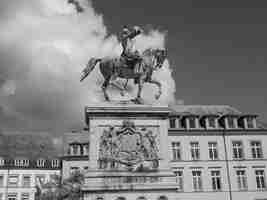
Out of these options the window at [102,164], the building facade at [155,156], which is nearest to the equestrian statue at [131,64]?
the building facade at [155,156]

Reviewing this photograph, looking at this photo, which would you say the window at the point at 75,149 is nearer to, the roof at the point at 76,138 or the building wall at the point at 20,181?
the roof at the point at 76,138

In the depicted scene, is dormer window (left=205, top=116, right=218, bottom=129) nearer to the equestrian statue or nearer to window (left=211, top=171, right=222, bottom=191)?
window (left=211, top=171, right=222, bottom=191)

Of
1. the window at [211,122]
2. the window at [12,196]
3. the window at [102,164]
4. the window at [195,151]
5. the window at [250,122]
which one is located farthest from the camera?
the window at [12,196]

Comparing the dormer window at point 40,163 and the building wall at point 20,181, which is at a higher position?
the dormer window at point 40,163

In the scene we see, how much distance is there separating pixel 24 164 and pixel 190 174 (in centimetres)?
→ 2659

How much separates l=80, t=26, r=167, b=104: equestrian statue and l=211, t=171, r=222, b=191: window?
31.7 metres

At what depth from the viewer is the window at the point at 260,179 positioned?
44.8 meters

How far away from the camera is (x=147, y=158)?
14586 mm

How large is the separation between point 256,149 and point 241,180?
4.47 metres

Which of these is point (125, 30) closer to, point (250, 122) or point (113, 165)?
point (113, 165)

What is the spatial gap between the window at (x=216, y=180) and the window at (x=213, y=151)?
182cm

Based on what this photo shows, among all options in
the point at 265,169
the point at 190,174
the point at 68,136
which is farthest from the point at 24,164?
the point at 265,169

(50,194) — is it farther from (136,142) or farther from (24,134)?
(24,134)

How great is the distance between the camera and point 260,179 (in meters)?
45.1
